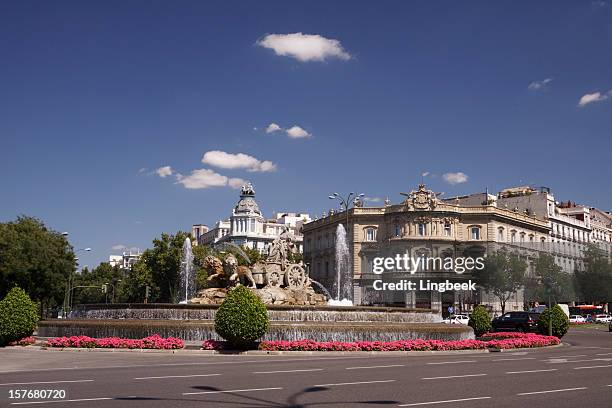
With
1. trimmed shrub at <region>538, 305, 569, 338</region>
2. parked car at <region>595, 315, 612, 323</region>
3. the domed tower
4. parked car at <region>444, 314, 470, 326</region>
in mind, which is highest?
the domed tower

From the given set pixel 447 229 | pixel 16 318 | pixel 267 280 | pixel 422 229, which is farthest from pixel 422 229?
pixel 16 318

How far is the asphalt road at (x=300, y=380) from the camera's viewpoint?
12.0 metres

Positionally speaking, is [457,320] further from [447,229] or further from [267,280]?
[447,229]

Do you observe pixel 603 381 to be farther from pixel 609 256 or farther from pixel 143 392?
pixel 609 256

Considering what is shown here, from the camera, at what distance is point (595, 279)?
80312 mm

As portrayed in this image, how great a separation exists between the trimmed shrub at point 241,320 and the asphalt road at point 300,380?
0.82 m

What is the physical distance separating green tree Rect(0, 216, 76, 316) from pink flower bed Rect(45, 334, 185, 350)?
3406 cm

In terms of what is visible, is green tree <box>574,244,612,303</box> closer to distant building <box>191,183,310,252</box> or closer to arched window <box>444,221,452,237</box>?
arched window <box>444,221,452,237</box>

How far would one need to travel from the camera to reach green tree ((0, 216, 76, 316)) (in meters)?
56.1

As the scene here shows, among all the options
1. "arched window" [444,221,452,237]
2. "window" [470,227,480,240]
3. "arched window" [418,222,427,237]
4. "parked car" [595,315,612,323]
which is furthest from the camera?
"window" [470,227,480,240]

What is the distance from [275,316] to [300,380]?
14.2 metres

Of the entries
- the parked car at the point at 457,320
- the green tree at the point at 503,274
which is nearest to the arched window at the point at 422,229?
the green tree at the point at 503,274

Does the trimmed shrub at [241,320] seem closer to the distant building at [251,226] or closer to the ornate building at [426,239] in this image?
the ornate building at [426,239]

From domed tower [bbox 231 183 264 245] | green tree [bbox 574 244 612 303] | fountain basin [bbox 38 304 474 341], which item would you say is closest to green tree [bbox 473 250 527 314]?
green tree [bbox 574 244 612 303]
